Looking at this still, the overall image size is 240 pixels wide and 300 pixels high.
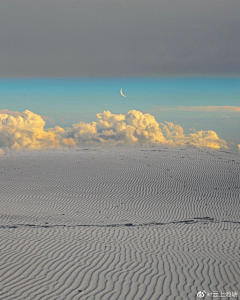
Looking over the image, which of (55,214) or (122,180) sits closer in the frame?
(55,214)

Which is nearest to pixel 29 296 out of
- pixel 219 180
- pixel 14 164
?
pixel 219 180

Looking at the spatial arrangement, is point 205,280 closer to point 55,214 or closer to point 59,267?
point 59,267

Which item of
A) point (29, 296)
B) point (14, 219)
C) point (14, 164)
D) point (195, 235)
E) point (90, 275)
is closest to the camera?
point (29, 296)

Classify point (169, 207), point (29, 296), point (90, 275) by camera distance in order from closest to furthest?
1. point (29, 296)
2. point (90, 275)
3. point (169, 207)

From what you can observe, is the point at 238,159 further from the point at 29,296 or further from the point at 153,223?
the point at 29,296

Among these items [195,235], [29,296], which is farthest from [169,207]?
[29,296]

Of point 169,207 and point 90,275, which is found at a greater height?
point 90,275
